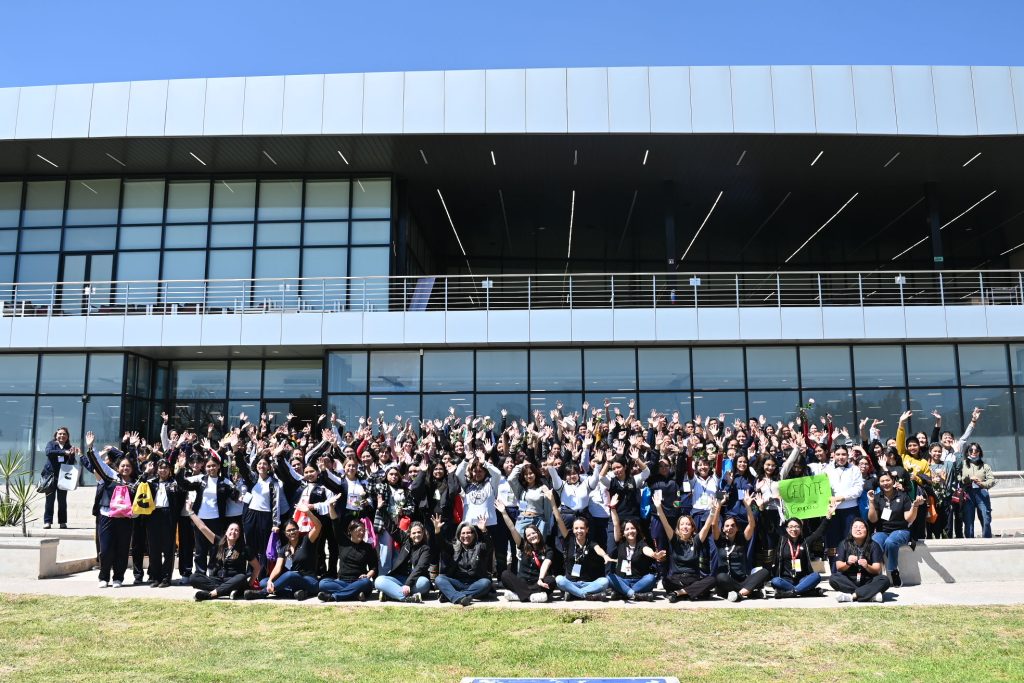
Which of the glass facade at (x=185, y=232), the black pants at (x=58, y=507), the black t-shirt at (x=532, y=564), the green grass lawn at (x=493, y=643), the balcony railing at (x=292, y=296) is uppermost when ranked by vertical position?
the glass facade at (x=185, y=232)

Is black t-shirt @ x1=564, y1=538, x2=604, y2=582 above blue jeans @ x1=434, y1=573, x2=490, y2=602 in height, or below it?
above

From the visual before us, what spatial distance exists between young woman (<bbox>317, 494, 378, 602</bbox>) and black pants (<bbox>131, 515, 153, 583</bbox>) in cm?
306

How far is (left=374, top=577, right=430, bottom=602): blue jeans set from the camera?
34.7 feet

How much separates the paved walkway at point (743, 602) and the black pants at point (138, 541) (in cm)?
38

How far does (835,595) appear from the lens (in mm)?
10719

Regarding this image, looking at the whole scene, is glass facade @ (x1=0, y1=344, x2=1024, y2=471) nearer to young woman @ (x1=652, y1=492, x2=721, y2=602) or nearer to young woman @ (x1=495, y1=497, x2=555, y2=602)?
young woman @ (x1=495, y1=497, x2=555, y2=602)

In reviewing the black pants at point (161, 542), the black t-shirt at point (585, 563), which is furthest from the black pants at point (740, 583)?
the black pants at point (161, 542)

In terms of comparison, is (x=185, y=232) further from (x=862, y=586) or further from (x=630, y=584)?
(x=862, y=586)

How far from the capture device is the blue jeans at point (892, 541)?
36.3 feet

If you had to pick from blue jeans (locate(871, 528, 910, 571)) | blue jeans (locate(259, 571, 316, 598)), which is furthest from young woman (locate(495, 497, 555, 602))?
blue jeans (locate(871, 528, 910, 571))

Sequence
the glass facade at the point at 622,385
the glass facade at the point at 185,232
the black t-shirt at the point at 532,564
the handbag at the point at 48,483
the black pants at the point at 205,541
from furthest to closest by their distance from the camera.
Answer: the glass facade at the point at 185,232, the glass facade at the point at 622,385, the handbag at the point at 48,483, the black pants at the point at 205,541, the black t-shirt at the point at 532,564

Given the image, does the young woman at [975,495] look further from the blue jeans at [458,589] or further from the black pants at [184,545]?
the black pants at [184,545]

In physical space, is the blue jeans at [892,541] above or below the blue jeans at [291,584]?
above

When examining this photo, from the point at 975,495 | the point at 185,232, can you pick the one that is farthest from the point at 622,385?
the point at 185,232
